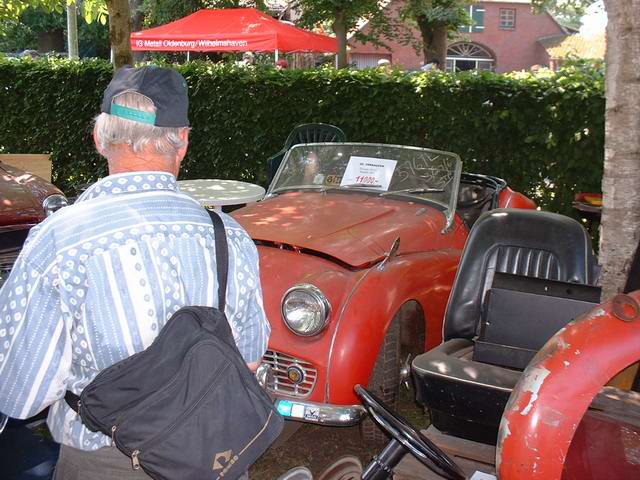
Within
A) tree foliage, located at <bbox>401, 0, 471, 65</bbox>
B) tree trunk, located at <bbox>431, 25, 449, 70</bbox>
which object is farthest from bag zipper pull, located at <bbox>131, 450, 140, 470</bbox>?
tree trunk, located at <bbox>431, 25, 449, 70</bbox>

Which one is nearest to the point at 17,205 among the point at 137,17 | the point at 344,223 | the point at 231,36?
the point at 344,223

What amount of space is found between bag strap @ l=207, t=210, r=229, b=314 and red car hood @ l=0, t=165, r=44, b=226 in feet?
11.6

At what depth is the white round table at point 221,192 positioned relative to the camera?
645cm

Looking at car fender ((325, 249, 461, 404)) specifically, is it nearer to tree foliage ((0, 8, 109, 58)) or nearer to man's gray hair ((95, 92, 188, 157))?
man's gray hair ((95, 92, 188, 157))

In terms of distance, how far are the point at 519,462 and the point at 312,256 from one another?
254cm

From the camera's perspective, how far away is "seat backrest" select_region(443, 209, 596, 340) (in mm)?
3941

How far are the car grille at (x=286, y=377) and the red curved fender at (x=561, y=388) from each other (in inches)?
82.4

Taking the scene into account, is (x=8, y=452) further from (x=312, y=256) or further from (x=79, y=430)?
(x=79, y=430)

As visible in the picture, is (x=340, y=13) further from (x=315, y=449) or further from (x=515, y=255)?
(x=315, y=449)

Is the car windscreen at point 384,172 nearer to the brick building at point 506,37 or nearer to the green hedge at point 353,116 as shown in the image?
the green hedge at point 353,116

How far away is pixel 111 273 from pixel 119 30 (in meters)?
7.43

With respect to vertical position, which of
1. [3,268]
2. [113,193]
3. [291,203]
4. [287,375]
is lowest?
[287,375]

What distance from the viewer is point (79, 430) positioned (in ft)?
6.00

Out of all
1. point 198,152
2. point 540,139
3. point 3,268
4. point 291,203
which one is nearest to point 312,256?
point 291,203
